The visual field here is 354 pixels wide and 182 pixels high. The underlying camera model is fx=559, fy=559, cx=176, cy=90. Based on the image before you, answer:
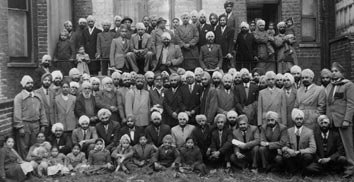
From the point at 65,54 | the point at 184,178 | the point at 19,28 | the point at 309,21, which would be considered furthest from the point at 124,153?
the point at 309,21

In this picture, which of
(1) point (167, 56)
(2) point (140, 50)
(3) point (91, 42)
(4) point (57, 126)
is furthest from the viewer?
(3) point (91, 42)

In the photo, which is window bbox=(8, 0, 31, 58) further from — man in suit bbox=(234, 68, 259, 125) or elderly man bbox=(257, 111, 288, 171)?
elderly man bbox=(257, 111, 288, 171)

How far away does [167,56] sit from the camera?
43.9 feet

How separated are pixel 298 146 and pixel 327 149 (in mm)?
580

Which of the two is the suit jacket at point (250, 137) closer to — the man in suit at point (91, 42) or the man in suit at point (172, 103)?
the man in suit at point (172, 103)

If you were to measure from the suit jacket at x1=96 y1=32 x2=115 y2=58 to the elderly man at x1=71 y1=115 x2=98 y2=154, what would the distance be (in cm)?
280

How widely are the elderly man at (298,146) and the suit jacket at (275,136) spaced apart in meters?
0.10

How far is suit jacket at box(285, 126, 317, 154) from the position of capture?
36.2 feet

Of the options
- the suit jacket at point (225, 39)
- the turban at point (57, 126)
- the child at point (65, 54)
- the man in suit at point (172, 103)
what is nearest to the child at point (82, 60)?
the child at point (65, 54)

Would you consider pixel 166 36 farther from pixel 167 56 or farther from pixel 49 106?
pixel 49 106

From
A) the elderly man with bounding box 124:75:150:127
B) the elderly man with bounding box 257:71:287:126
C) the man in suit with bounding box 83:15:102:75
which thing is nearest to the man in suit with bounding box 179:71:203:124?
the elderly man with bounding box 124:75:150:127

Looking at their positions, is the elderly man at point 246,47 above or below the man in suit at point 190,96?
above

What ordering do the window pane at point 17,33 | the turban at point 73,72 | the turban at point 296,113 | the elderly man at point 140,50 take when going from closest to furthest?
the turban at point 296,113 → the turban at point 73,72 → the elderly man at point 140,50 → the window pane at point 17,33

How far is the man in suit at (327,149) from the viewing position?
36.2 ft
